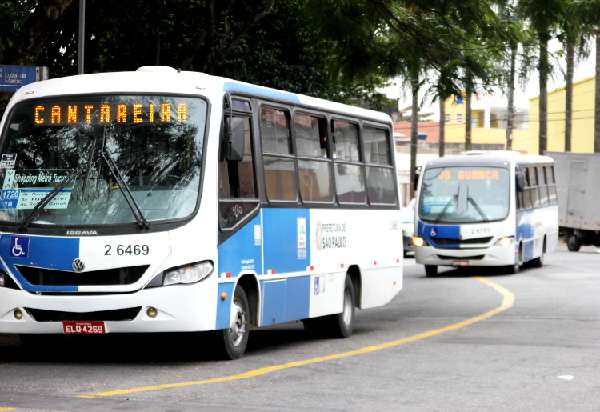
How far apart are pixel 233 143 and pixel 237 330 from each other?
178 cm

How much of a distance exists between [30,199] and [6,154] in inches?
25.1

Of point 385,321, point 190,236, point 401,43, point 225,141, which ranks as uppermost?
point 401,43

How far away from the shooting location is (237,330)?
1413 cm

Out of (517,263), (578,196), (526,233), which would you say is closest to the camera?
(517,263)

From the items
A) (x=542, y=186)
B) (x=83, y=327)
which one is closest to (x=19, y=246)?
(x=83, y=327)

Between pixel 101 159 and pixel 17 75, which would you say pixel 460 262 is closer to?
pixel 17 75

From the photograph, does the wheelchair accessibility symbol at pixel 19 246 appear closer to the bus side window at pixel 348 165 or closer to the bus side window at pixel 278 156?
the bus side window at pixel 278 156

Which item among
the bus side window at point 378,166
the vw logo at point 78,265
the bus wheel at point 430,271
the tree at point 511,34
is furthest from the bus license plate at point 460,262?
the vw logo at point 78,265

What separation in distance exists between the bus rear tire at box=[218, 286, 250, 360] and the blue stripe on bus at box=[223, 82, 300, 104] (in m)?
1.89

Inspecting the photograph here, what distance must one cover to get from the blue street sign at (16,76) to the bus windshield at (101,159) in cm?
339

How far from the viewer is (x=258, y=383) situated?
11828 mm

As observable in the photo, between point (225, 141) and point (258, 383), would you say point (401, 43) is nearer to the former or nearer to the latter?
point (225, 141)

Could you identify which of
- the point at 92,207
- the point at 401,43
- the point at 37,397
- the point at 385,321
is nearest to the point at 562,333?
the point at 385,321

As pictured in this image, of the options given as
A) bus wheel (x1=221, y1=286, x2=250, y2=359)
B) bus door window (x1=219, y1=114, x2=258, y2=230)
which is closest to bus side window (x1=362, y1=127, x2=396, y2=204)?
bus door window (x1=219, y1=114, x2=258, y2=230)
